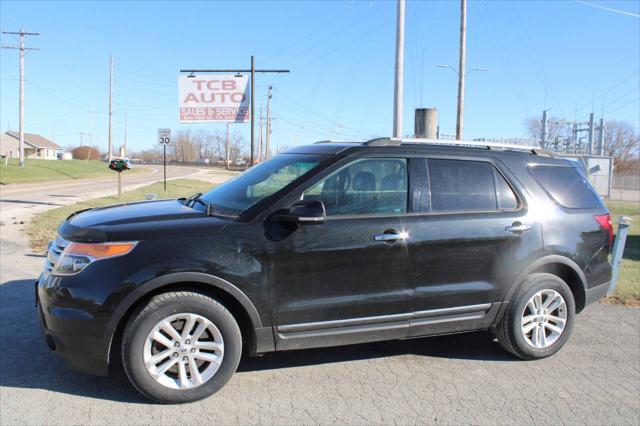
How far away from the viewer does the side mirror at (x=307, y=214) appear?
379 centimetres

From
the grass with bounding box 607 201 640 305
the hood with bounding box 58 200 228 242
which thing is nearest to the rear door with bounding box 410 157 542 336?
the hood with bounding box 58 200 228 242

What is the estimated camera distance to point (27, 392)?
3.75 meters

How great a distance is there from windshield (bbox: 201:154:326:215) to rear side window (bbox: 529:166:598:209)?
2.12 m

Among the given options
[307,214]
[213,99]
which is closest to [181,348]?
[307,214]

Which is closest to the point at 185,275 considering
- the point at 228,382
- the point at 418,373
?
the point at 228,382

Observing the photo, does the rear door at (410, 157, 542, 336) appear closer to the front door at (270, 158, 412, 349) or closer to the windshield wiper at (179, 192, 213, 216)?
the front door at (270, 158, 412, 349)

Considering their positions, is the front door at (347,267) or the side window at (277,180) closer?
the front door at (347,267)

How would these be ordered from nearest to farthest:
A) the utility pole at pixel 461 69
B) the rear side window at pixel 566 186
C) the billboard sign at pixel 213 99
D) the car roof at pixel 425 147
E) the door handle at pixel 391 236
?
the door handle at pixel 391 236
the car roof at pixel 425 147
the rear side window at pixel 566 186
the utility pole at pixel 461 69
the billboard sign at pixel 213 99

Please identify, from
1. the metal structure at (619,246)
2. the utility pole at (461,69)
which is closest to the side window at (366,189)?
the metal structure at (619,246)

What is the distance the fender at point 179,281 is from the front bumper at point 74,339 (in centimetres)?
12

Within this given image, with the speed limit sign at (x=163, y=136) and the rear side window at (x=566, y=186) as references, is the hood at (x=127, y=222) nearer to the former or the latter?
the rear side window at (x=566, y=186)

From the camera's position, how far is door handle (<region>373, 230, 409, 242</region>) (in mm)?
4078

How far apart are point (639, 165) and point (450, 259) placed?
101 metres

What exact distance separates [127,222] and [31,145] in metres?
121
